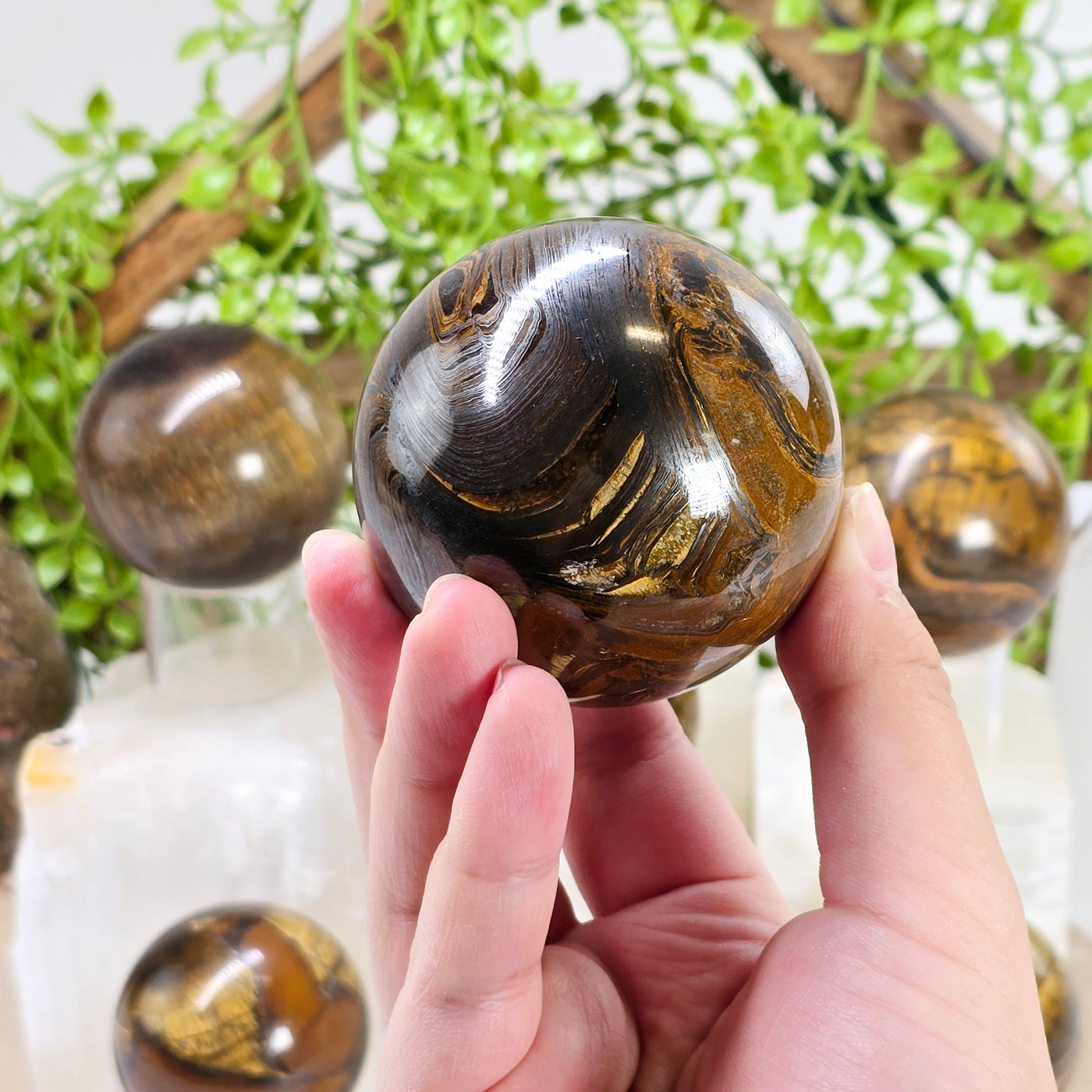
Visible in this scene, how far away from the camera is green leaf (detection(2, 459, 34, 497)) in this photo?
2.68ft

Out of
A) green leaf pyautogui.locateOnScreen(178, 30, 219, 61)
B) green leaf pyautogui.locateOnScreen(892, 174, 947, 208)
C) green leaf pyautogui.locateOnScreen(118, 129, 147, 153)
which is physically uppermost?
green leaf pyautogui.locateOnScreen(178, 30, 219, 61)

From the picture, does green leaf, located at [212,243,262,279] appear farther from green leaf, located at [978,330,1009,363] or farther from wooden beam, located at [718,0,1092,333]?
green leaf, located at [978,330,1009,363]

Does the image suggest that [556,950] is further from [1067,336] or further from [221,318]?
[1067,336]

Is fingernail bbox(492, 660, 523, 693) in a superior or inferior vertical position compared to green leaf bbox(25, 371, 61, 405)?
superior

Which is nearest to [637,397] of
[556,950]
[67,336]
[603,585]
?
[603,585]

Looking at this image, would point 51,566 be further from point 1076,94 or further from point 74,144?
point 1076,94

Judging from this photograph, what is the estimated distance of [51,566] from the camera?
83 cm

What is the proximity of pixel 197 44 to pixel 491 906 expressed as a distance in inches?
25.7

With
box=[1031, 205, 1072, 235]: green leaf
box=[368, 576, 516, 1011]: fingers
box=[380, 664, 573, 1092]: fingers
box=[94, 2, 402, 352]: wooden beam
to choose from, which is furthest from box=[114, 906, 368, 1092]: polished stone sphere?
box=[1031, 205, 1072, 235]: green leaf

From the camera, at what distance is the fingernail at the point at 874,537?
390mm

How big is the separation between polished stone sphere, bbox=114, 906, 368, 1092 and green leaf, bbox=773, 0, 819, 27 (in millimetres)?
639

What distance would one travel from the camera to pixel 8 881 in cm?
84

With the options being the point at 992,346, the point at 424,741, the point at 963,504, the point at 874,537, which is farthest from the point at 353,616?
the point at 992,346

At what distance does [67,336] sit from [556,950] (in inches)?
23.2
